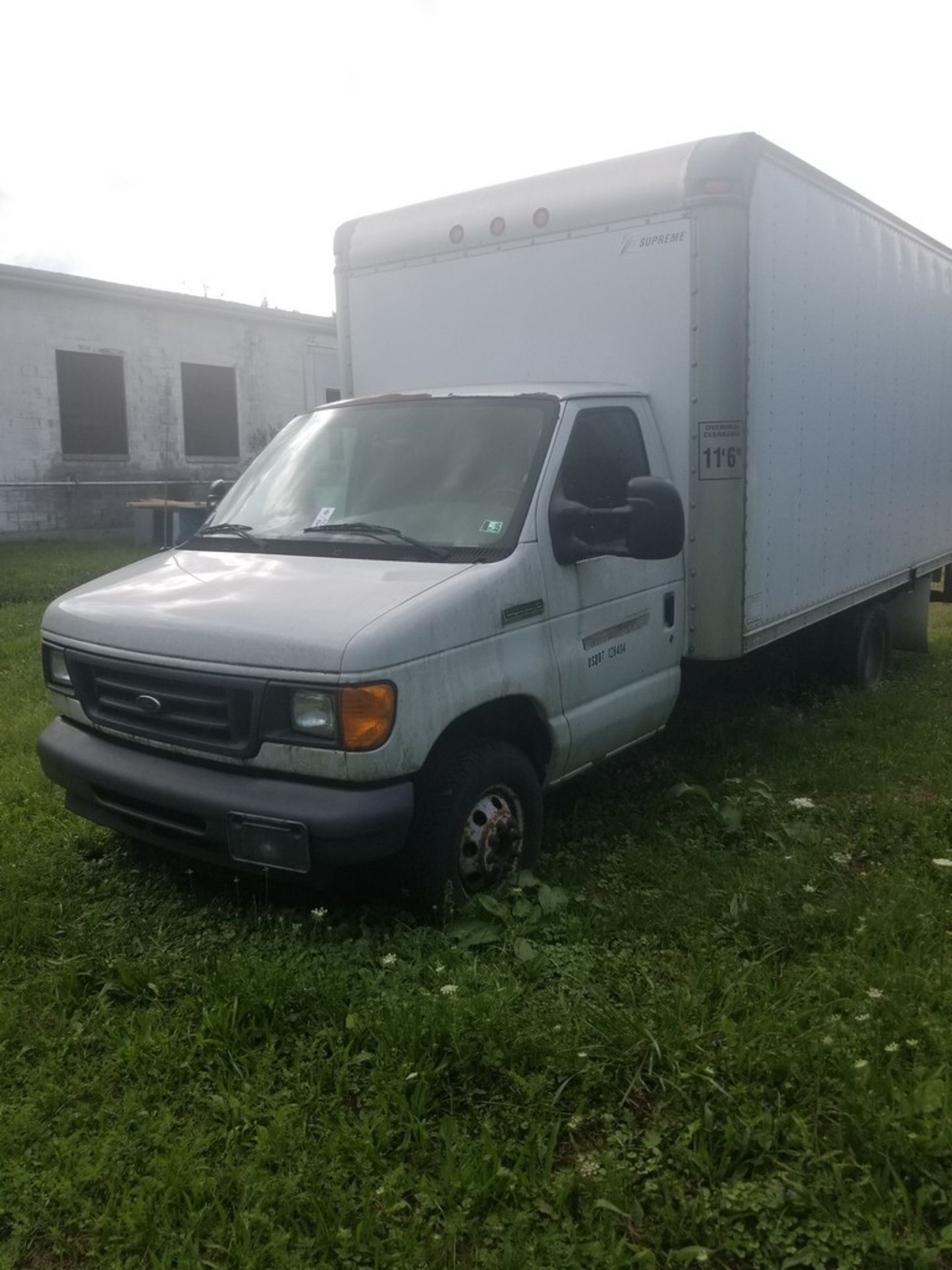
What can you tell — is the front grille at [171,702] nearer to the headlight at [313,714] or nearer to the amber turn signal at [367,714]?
the headlight at [313,714]

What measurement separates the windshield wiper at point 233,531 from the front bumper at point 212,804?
3.35ft

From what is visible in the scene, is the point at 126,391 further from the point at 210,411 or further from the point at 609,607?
the point at 609,607

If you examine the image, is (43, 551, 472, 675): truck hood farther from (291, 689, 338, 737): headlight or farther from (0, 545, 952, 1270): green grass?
(0, 545, 952, 1270): green grass

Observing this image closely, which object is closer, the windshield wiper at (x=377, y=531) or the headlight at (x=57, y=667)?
the windshield wiper at (x=377, y=531)

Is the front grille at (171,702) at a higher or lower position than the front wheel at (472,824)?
higher

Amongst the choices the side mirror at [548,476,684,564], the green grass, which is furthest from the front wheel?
the side mirror at [548,476,684,564]

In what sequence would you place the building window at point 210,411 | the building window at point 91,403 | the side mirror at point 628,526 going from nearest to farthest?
the side mirror at point 628,526 < the building window at point 91,403 < the building window at point 210,411

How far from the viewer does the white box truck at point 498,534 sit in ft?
12.3

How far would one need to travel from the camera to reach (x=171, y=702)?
13.0 feet

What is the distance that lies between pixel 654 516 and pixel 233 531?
1819mm

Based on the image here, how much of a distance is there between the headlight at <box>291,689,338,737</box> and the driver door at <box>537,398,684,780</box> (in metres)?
1.18

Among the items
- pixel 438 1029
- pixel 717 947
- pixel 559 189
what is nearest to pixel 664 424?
→ pixel 559 189

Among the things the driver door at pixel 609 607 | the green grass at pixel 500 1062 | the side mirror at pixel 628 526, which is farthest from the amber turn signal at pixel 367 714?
→ the side mirror at pixel 628 526

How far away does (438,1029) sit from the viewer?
3270 mm
